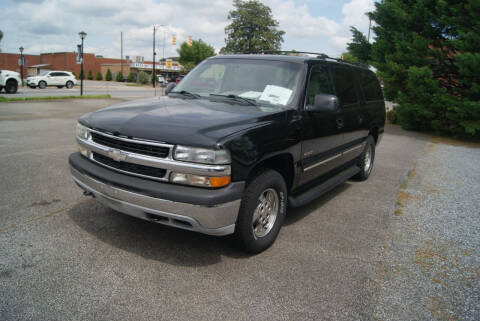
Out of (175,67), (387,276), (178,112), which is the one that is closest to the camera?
(387,276)

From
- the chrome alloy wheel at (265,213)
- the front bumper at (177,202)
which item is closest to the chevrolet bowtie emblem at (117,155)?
the front bumper at (177,202)

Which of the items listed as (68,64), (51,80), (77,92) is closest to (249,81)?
(77,92)

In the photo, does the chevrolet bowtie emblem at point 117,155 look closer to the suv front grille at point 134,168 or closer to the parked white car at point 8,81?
the suv front grille at point 134,168

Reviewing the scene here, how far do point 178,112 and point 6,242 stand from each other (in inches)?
80.3

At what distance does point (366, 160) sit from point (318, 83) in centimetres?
269

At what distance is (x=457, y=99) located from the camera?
504 inches

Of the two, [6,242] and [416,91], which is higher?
[416,91]

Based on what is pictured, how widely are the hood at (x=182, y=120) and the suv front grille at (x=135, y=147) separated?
0.07 metres

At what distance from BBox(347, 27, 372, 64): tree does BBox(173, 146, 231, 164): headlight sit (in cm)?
1625

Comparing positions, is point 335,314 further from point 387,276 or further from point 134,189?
point 134,189

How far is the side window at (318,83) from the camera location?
4.21m

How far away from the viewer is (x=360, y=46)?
17625mm

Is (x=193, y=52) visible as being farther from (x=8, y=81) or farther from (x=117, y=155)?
(x=117, y=155)

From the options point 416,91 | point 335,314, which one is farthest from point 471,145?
point 335,314
